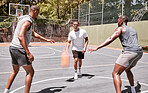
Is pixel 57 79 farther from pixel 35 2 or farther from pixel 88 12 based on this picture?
pixel 35 2

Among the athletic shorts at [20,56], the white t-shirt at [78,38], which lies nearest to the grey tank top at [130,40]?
the athletic shorts at [20,56]

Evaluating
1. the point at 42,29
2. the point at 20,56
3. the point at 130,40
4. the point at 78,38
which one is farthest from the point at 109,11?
the point at 20,56

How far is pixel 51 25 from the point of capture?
97.4 feet

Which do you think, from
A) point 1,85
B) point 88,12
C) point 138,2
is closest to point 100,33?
point 88,12

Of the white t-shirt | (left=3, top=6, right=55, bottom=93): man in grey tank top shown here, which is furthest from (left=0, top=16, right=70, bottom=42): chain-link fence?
(left=3, top=6, right=55, bottom=93): man in grey tank top

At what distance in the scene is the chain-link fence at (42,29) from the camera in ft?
88.0

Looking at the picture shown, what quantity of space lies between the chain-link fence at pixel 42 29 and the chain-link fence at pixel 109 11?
11.4 ft

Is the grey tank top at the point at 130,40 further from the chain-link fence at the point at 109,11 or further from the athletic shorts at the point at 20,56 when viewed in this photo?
the chain-link fence at the point at 109,11

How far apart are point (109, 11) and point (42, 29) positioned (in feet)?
43.6

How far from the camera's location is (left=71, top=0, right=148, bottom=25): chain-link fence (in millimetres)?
16703

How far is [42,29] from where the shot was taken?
29.2m

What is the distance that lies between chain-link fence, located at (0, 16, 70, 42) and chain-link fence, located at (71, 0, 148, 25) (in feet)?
11.4

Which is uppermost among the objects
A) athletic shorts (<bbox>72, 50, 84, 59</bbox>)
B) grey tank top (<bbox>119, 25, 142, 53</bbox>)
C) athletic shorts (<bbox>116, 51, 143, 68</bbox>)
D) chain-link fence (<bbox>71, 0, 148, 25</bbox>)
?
chain-link fence (<bbox>71, 0, 148, 25</bbox>)

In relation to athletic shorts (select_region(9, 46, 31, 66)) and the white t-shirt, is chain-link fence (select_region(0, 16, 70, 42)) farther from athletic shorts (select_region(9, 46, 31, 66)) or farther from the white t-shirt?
athletic shorts (select_region(9, 46, 31, 66))
